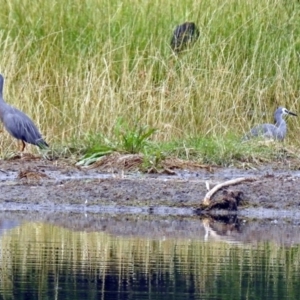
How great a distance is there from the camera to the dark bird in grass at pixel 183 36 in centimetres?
983

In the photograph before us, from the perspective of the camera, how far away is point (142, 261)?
4980 millimetres

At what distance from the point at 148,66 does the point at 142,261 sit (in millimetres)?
4899

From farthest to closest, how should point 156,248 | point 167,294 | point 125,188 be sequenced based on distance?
point 125,188 → point 156,248 → point 167,294

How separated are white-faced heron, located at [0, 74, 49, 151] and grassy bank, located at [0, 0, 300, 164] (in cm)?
28

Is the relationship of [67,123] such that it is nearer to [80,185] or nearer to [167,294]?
[80,185]

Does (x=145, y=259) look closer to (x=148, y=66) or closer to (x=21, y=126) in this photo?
(x=21, y=126)

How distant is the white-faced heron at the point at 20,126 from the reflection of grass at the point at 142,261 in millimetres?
2718

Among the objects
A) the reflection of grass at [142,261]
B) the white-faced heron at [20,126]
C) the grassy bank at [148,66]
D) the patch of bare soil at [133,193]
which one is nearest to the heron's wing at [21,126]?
the white-faced heron at [20,126]

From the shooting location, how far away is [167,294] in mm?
4312

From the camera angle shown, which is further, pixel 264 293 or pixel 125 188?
pixel 125 188

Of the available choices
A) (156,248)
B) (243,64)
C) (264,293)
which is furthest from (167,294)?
(243,64)

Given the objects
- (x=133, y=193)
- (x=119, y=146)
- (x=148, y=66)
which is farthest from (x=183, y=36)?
(x=133, y=193)

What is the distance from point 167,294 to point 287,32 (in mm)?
6356

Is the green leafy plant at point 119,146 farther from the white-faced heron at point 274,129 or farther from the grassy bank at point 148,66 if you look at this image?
the white-faced heron at point 274,129
